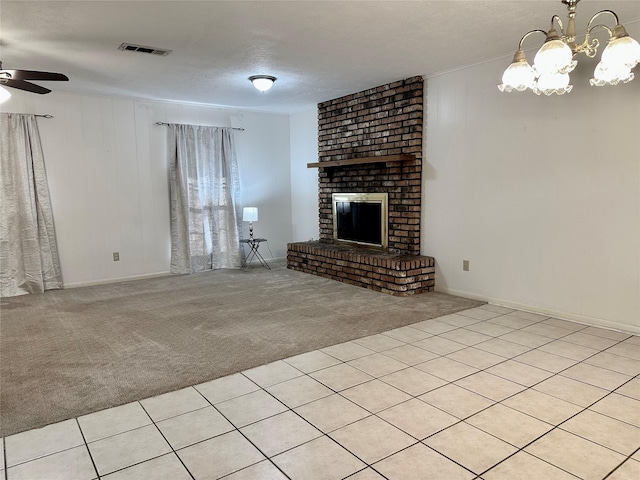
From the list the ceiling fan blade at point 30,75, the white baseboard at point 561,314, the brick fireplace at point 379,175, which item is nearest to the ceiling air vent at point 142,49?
the ceiling fan blade at point 30,75

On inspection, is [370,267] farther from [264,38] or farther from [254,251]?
[264,38]

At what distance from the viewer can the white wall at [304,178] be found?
22.4 feet

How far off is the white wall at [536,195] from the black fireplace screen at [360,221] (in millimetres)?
694

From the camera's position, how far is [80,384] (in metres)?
2.67

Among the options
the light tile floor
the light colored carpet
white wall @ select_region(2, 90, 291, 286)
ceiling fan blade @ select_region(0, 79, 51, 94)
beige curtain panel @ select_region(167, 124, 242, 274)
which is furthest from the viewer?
beige curtain panel @ select_region(167, 124, 242, 274)

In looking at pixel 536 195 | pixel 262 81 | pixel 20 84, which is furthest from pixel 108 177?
pixel 536 195

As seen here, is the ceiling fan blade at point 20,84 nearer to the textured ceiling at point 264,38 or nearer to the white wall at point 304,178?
the textured ceiling at point 264,38

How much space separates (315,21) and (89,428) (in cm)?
294

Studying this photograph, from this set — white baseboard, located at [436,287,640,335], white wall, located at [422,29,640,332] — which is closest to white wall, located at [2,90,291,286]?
white wall, located at [422,29,640,332]

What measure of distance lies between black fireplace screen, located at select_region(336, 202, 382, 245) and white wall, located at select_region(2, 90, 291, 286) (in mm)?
2283

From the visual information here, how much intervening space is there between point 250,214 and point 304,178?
1205 mm

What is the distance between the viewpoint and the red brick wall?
500 centimetres

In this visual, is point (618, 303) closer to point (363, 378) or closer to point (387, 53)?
Answer: point (363, 378)

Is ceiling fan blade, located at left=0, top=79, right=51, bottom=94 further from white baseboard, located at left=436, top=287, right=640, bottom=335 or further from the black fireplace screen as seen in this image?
white baseboard, located at left=436, top=287, right=640, bottom=335
